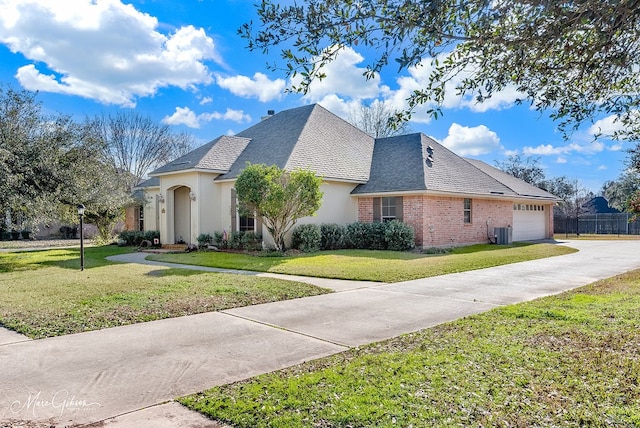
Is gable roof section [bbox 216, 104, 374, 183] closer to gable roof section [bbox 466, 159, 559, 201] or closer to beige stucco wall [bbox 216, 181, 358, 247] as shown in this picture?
beige stucco wall [bbox 216, 181, 358, 247]

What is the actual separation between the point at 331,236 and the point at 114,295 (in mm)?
11114

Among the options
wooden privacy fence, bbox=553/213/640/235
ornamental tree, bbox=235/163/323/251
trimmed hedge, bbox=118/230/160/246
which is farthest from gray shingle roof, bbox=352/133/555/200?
wooden privacy fence, bbox=553/213/640/235

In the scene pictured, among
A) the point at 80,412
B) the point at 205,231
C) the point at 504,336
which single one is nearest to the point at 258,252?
the point at 205,231

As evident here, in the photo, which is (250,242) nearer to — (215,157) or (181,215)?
(215,157)

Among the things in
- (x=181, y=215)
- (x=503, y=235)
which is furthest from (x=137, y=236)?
(x=503, y=235)

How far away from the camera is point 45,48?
14055 millimetres

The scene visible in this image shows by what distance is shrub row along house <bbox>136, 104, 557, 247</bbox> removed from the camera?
19078 mm

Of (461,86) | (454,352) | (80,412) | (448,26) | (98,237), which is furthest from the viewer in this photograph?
(98,237)

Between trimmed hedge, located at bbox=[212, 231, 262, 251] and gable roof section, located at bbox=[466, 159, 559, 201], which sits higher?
gable roof section, located at bbox=[466, 159, 559, 201]

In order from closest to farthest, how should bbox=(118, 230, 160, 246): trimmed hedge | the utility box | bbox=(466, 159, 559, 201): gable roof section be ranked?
1. the utility box
2. bbox=(118, 230, 160, 246): trimmed hedge
3. bbox=(466, 159, 559, 201): gable roof section

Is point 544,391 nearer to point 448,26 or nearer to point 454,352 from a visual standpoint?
point 454,352

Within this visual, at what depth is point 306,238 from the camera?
695 inches

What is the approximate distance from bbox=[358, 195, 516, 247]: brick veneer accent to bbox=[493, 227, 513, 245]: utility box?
329mm

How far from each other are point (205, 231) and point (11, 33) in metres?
9.81
